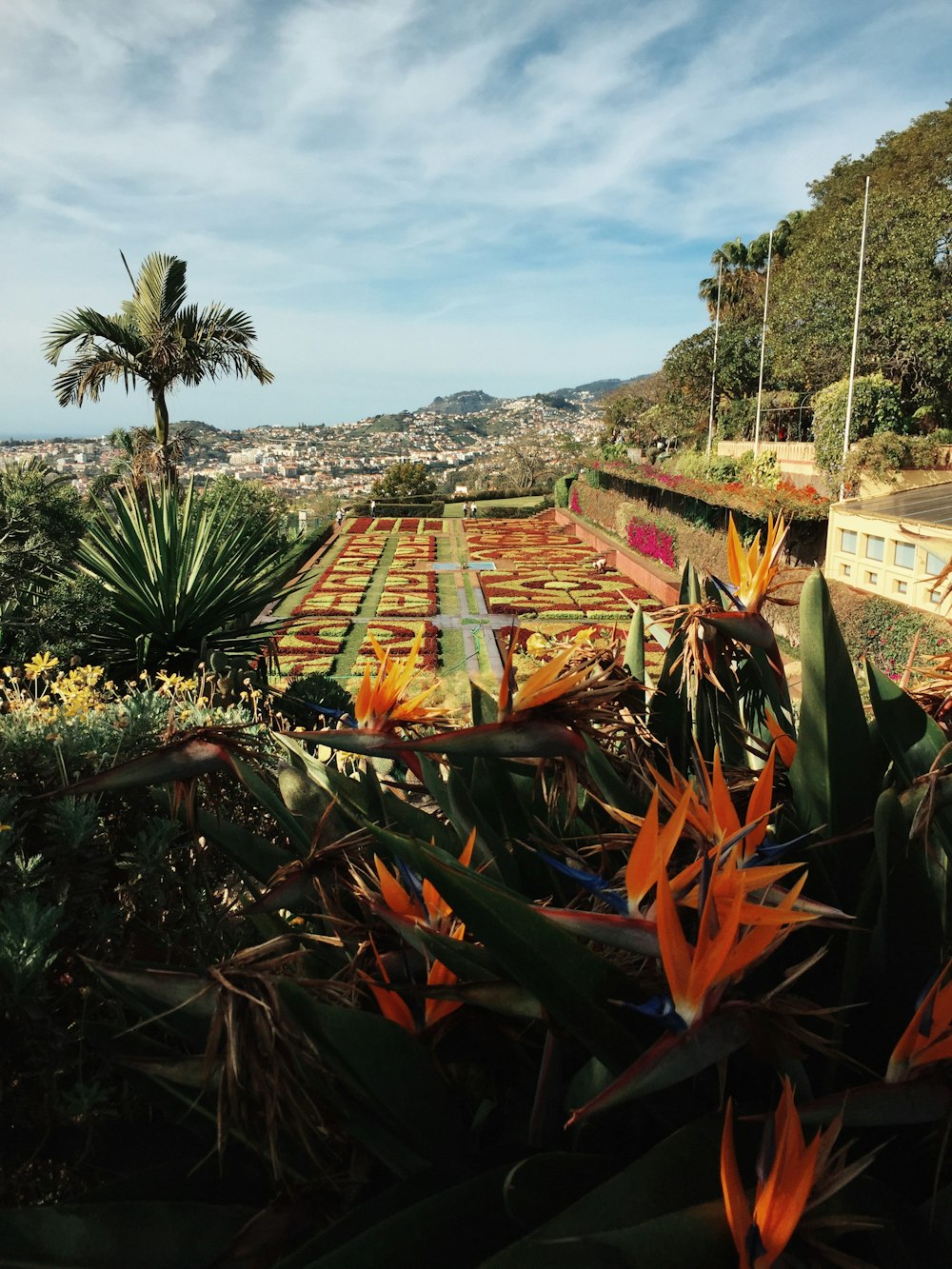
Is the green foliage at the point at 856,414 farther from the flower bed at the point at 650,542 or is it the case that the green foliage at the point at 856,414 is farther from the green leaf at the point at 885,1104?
the green leaf at the point at 885,1104

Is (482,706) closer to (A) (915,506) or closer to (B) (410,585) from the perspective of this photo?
(A) (915,506)

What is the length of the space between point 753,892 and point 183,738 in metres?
0.82

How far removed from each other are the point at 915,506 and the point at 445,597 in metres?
12.8

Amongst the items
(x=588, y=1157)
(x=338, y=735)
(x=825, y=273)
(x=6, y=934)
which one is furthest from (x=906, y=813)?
(x=825, y=273)

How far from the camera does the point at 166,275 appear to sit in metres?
15.4

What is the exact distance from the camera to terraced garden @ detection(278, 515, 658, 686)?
16750 mm

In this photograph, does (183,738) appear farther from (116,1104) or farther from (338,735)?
(116,1104)

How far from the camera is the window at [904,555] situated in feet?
39.5

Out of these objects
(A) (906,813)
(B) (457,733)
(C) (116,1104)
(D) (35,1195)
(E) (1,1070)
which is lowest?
(D) (35,1195)

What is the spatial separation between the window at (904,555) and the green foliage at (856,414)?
10.7 m

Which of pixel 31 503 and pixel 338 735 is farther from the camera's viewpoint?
pixel 31 503

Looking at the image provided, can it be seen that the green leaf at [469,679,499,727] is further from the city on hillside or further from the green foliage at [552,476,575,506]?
the green foliage at [552,476,575,506]

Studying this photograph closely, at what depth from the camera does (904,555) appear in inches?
483

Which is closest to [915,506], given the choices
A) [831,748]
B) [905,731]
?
[905,731]
